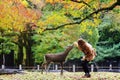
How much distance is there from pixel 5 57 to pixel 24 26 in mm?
14973

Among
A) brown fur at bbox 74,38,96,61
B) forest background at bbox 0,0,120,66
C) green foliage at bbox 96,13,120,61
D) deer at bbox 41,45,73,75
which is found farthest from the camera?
green foliage at bbox 96,13,120,61

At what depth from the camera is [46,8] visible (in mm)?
26453

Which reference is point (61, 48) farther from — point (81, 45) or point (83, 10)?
point (81, 45)

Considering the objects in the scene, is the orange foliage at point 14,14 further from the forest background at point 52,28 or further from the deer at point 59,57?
the deer at point 59,57

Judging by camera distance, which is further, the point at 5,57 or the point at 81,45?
the point at 5,57

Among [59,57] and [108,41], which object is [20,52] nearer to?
[108,41]

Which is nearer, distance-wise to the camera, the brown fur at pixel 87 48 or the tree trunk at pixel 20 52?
the brown fur at pixel 87 48

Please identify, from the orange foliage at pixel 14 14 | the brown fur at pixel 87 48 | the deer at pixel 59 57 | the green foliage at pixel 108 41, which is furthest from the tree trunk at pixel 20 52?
the brown fur at pixel 87 48

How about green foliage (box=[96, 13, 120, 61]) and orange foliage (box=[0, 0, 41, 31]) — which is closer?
orange foliage (box=[0, 0, 41, 31])

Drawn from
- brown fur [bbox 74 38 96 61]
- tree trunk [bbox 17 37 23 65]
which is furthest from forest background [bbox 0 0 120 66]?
brown fur [bbox 74 38 96 61]

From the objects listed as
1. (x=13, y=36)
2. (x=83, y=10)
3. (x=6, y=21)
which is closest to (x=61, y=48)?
(x=13, y=36)

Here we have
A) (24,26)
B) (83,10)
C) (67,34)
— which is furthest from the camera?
(67,34)

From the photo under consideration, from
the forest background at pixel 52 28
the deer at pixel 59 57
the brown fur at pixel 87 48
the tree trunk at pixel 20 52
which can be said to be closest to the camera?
the brown fur at pixel 87 48

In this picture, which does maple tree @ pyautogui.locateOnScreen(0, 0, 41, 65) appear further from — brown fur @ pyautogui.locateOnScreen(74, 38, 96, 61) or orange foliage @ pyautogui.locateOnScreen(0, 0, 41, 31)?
brown fur @ pyautogui.locateOnScreen(74, 38, 96, 61)
